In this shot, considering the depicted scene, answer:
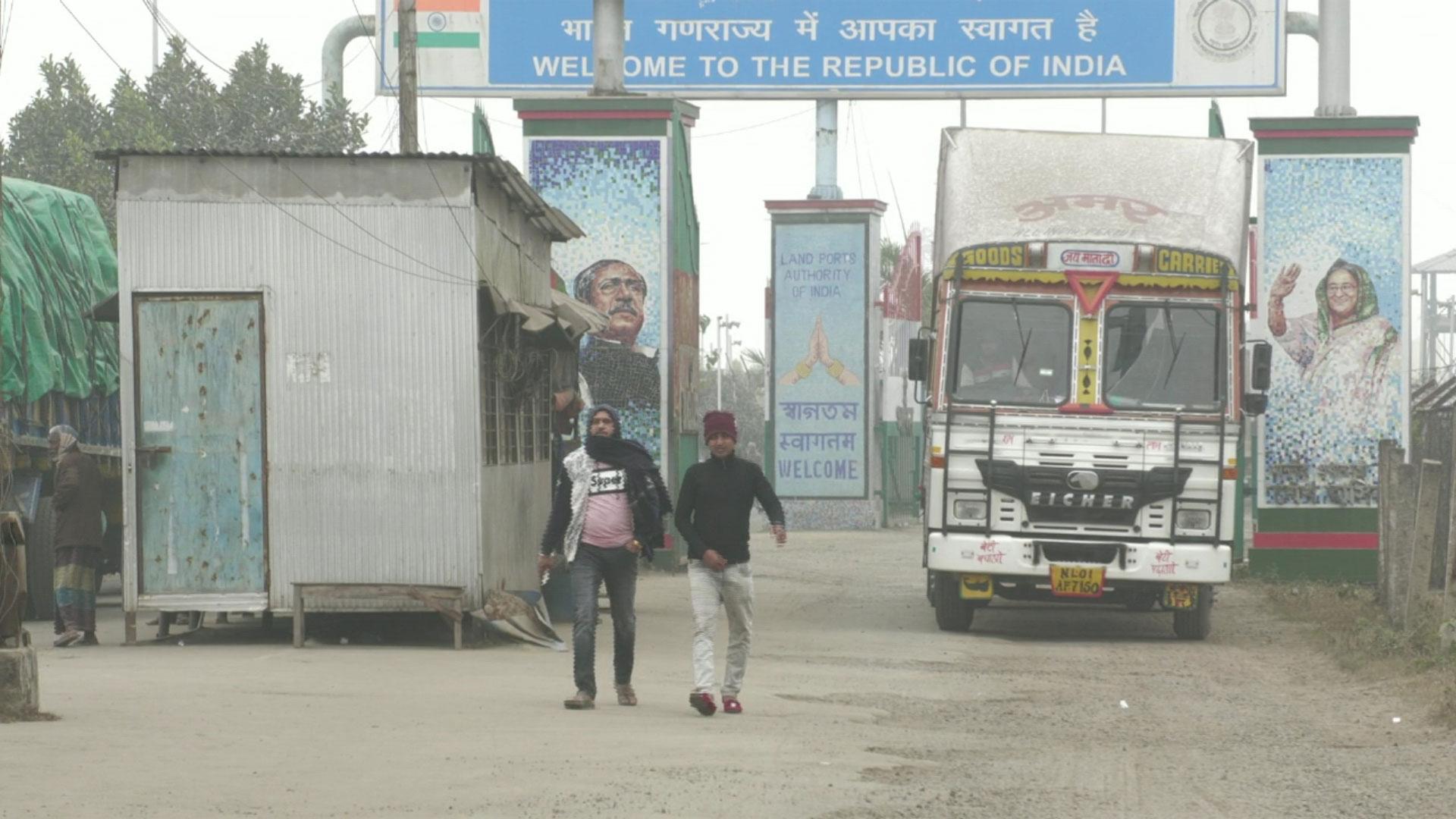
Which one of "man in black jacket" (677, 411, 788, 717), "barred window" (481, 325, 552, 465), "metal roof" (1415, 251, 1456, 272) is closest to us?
"man in black jacket" (677, 411, 788, 717)

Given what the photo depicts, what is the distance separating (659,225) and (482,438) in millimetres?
10853

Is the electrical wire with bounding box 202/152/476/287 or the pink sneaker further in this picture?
the electrical wire with bounding box 202/152/476/287

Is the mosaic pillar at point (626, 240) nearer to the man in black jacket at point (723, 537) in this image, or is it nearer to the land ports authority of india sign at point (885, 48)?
the land ports authority of india sign at point (885, 48)

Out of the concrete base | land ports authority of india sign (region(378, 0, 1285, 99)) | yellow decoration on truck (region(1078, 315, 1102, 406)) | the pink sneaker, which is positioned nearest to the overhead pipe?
land ports authority of india sign (region(378, 0, 1285, 99))

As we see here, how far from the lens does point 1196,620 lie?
57.5ft

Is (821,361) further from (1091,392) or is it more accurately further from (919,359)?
(1091,392)

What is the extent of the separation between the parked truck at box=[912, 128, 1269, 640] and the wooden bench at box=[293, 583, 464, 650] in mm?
4131

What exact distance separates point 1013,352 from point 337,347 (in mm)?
5461

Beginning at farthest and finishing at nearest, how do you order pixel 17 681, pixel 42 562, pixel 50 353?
pixel 42 562 → pixel 50 353 → pixel 17 681

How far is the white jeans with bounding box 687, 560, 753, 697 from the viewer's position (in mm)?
11648

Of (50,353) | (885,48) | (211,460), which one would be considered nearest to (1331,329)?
(885,48)

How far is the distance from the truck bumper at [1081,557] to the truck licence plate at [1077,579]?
0.18 feet

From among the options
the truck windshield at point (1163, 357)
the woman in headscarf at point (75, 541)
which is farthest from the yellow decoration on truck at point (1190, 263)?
the woman in headscarf at point (75, 541)

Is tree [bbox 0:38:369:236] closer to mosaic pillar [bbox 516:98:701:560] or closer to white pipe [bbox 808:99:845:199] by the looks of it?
white pipe [bbox 808:99:845:199]
